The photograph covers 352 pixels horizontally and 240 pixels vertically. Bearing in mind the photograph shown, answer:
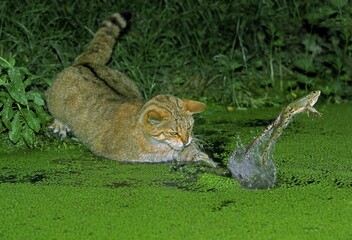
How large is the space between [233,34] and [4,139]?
2805 millimetres

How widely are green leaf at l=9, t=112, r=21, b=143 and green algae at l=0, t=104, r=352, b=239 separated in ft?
0.42

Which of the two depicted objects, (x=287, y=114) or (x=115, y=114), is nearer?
(x=287, y=114)

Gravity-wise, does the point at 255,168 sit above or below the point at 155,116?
below

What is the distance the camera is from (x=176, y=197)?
15.2ft

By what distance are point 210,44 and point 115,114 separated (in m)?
2.32

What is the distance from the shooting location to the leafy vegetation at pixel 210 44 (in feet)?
24.5

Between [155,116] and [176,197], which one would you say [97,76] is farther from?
[176,197]

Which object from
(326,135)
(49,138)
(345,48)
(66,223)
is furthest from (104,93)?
(345,48)

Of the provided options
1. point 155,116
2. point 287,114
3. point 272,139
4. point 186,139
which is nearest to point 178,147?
point 186,139

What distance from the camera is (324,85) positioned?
7918mm

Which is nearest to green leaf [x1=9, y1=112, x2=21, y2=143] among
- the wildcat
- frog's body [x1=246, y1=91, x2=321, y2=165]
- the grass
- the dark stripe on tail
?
the wildcat

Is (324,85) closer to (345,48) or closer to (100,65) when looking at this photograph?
(345,48)

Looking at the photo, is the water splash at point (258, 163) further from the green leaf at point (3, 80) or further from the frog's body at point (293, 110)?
the green leaf at point (3, 80)

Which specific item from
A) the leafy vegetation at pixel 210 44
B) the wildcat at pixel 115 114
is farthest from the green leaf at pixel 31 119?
the leafy vegetation at pixel 210 44
